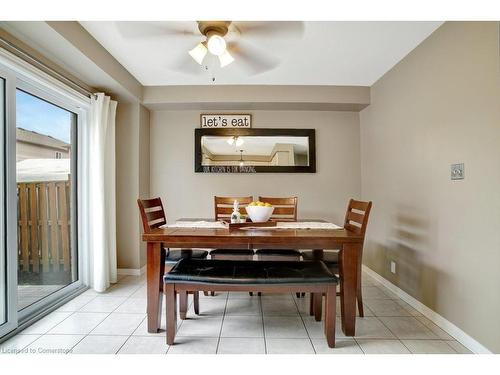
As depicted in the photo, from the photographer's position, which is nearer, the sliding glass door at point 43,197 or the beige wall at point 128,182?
the sliding glass door at point 43,197

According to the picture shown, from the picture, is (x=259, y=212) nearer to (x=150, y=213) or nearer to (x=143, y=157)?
(x=150, y=213)

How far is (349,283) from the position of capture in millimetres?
1801

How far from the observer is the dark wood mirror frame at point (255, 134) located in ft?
11.1

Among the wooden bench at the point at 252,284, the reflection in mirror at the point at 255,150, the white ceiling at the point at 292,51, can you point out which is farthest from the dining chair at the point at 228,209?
the white ceiling at the point at 292,51

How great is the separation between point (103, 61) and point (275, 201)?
2112 millimetres

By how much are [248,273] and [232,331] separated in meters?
0.50

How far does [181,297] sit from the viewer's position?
81.4 inches

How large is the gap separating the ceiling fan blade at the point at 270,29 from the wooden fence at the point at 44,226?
202 cm

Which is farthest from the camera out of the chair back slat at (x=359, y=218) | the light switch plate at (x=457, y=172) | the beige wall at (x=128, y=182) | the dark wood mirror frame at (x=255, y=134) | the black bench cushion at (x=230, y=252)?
the dark wood mirror frame at (x=255, y=134)

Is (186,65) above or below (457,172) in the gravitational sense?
above

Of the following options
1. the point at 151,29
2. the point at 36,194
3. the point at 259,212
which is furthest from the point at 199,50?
the point at 36,194

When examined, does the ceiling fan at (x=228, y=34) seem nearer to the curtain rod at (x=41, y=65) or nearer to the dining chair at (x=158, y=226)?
the curtain rod at (x=41, y=65)

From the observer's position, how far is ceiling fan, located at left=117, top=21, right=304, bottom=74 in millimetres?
1582
